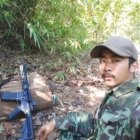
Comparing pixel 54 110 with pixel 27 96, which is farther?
pixel 54 110

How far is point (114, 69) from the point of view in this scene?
1800mm

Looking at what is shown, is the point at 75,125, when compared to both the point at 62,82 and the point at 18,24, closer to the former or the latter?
the point at 62,82

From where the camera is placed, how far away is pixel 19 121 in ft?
11.2

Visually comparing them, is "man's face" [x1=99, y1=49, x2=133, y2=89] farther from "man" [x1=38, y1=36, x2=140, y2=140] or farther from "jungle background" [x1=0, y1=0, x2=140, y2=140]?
"jungle background" [x1=0, y1=0, x2=140, y2=140]

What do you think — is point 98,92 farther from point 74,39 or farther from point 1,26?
point 1,26

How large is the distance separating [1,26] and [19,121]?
6.43 ft

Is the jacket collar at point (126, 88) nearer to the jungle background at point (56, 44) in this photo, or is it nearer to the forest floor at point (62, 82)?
the forest floor at point (62, 82)

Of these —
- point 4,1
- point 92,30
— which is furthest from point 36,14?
point 92,30

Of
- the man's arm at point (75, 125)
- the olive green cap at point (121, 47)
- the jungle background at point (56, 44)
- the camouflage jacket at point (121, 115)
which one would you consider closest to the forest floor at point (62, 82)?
the jungle background at point (56, 44)

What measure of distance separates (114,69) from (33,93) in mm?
1803

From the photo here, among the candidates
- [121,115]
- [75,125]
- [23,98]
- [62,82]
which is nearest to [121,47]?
[121,115]

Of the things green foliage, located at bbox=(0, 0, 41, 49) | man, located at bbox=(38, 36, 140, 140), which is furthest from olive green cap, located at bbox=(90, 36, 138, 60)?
green foliage, located at bbox=(0, 0, 41, 49)

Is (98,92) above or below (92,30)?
below

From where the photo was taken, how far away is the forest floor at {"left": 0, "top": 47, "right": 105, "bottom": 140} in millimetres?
3430
